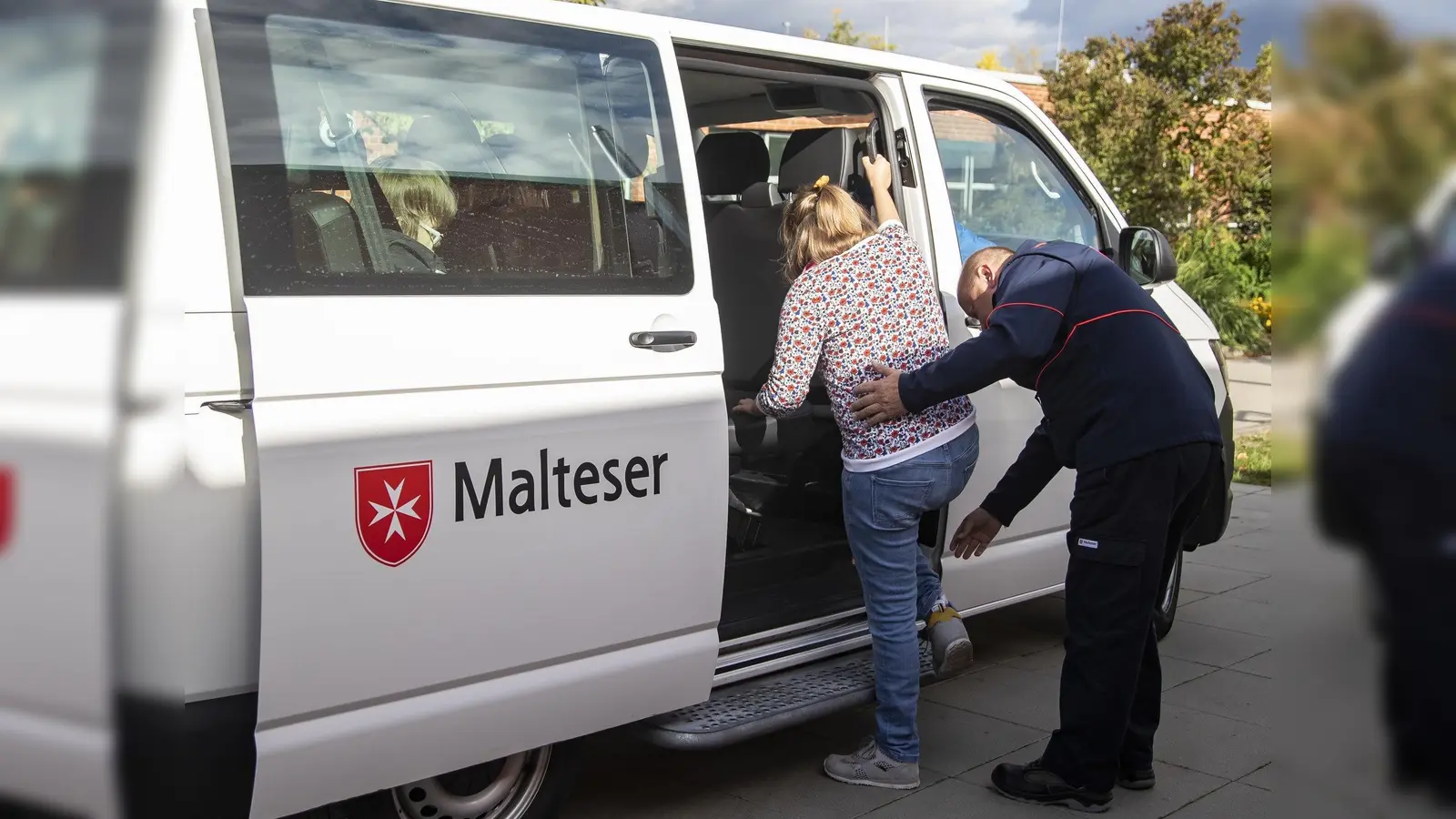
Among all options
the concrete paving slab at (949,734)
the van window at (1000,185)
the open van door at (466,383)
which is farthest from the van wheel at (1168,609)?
the open van door at (466,383)

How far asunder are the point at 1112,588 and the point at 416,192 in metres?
2.17

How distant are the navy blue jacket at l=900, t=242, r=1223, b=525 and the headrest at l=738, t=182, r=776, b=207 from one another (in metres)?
1.50

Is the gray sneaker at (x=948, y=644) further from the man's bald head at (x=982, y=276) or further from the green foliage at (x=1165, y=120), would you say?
the green foliage at (x=1165, y=120)

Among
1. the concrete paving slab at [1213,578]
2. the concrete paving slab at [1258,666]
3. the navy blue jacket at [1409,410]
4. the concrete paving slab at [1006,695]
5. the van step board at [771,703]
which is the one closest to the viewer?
the navy blue jacket at [1409,410]

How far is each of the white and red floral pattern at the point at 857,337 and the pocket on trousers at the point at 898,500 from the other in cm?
9

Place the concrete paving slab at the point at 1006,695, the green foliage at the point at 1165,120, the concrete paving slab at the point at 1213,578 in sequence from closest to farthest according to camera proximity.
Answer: the concrete paving slab at the point at 1006,695 < the concrete paving slab at the point at 1213,578 < the green foliage at the point at 1165,120

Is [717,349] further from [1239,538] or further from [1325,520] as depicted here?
[1239,538]

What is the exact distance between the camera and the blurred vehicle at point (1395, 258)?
560 mm

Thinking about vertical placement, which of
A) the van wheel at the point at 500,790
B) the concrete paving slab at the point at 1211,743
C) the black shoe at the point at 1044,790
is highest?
the van wheel at the point at 500,790

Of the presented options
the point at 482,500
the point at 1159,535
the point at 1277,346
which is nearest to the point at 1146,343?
the point at 1159,535

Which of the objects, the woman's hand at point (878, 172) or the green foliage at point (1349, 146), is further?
the woman's hand at point (878, 172)

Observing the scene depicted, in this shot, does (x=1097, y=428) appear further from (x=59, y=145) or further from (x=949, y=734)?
(x=59, y=145)

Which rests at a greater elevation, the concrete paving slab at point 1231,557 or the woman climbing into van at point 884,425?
the woman climbing into van at point 884,425

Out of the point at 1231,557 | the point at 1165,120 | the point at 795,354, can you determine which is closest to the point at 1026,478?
the point at 795,354
